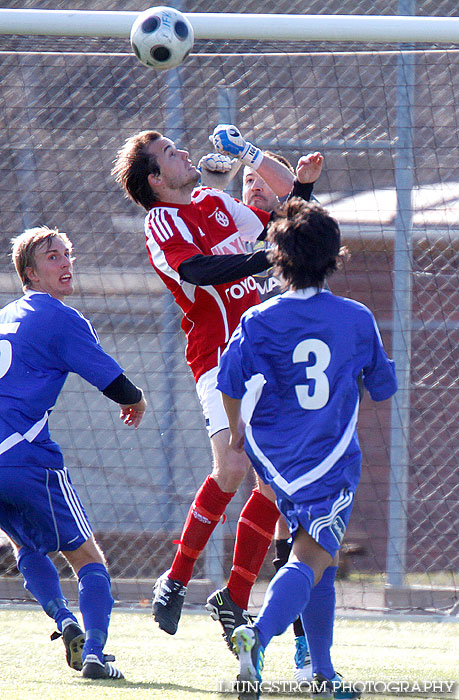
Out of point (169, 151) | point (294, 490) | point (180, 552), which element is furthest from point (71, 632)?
point (169, 151)

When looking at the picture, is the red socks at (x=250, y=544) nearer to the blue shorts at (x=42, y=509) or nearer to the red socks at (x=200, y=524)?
the red socks at (x=200, y=524)

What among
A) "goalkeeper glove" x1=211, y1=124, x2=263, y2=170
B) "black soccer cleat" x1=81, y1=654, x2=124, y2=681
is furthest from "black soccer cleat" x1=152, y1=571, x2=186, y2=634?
"goalkeeper glove" x1=211, y1=124, x2=263, y2=170

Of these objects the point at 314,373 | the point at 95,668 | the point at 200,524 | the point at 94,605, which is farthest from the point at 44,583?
the point at 314,373

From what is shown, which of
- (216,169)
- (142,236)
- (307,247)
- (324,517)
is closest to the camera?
(324,517)

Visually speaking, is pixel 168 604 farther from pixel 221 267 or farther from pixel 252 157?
pixel 252 157

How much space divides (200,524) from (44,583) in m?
0.57

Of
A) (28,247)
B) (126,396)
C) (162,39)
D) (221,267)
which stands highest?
(162,39)

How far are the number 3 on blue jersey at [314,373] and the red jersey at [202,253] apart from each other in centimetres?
85

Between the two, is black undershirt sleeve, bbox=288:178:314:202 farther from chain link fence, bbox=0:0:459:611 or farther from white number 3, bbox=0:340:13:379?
chain link fence, bbox=0:0:459:611

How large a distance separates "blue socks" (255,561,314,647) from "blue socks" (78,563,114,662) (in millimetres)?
866

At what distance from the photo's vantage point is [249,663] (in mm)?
2281

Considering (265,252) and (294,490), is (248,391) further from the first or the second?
(265,252)

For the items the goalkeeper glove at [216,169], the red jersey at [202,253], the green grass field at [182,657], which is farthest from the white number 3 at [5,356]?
the goalkeeper glove at [216,169]

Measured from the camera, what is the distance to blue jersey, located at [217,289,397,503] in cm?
253
